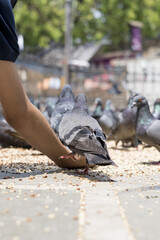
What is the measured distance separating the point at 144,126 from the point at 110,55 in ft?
107

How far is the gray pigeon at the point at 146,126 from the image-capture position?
6.11m

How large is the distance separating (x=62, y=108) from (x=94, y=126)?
1.55 meters

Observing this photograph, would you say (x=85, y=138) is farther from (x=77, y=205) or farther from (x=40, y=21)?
(x=40, y=21)

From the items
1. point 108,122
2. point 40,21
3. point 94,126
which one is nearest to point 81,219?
point 94,126

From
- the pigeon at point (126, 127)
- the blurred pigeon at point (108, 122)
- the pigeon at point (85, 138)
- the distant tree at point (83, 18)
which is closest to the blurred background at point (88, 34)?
the distant tree at point (83, 18)

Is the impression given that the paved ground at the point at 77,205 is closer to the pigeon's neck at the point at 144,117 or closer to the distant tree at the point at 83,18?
the pigeon's neck at the point at 144,117

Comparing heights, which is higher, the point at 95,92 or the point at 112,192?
the point at 112,192

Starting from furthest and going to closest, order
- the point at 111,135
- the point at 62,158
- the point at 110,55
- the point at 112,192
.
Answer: the point at 110,55 → the point at 111,135 → the point at 62,158 → the point at 112,192

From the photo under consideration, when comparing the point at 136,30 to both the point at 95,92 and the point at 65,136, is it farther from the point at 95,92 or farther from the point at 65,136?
the point at 65,136

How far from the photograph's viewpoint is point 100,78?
23672 millimetres

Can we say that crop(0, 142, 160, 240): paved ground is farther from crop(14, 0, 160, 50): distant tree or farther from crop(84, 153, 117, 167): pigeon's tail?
crop(14, 0, 160, 50): distant tree

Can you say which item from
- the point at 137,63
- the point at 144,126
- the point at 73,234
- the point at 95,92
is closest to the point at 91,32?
the point at 137,63

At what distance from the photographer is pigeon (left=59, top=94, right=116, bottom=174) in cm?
424

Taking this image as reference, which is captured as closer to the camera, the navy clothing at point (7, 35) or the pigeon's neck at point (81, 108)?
the navy clothing at point (7, 35)
